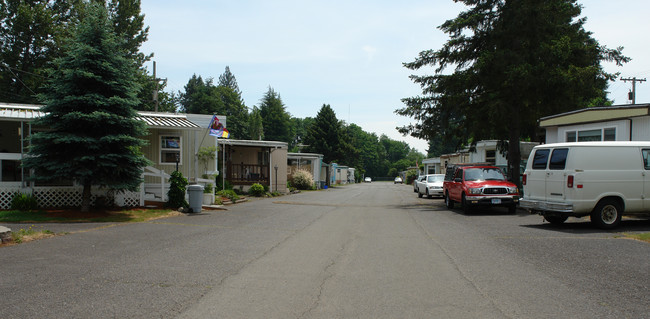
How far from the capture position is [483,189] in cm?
1648

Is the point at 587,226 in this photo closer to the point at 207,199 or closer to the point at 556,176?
the point at 556,176

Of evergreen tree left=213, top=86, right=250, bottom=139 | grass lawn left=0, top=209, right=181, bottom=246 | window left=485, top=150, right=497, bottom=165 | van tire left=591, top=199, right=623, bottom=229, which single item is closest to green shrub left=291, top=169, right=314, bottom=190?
window left=485, top=150, right=497, bottom=165

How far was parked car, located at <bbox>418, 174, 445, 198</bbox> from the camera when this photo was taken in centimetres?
2898

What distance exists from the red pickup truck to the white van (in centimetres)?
460

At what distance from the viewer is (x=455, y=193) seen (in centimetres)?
1859

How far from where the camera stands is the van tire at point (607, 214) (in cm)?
1138

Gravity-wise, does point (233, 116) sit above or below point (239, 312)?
above

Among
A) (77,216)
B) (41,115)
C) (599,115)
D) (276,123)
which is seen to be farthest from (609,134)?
(276,123)

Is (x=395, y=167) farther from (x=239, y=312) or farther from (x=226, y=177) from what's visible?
(x=239, y=312)

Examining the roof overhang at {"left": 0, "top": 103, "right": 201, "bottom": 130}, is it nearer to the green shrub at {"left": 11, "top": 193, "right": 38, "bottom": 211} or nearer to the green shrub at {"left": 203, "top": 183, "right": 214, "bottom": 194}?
the green shrub at {"left": 11, "top": 193, "right": 38, "bottom": 211}

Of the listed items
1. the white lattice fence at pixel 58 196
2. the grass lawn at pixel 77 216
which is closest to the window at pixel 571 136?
the grass lawn at pixel 77 216

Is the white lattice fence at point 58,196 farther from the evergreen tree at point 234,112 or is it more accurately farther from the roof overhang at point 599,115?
the evergreen tree at point 234,112

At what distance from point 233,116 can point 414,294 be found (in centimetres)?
8542

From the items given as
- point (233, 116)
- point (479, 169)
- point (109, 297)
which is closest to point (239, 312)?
point (109, 297)
